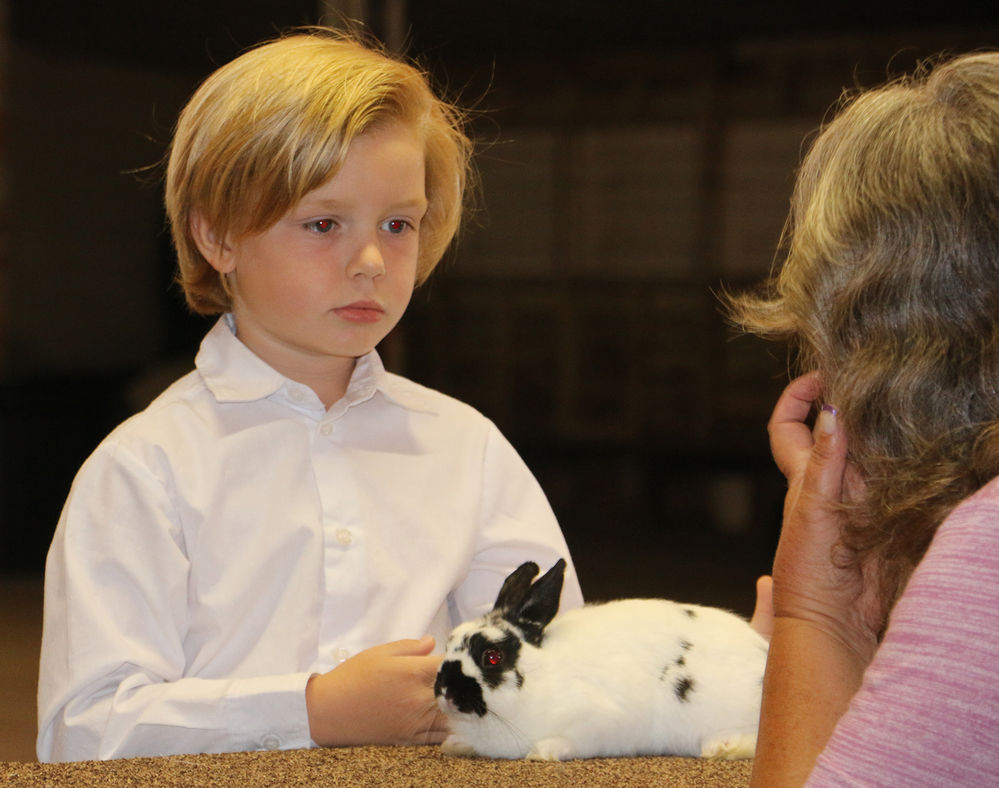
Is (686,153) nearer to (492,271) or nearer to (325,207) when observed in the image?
(492,271)

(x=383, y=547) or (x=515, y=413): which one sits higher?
(x=383, y=547)

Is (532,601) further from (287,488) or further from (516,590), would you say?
(287,488)

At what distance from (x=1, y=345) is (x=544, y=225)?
4.55ft

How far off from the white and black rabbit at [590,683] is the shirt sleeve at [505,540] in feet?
0.88

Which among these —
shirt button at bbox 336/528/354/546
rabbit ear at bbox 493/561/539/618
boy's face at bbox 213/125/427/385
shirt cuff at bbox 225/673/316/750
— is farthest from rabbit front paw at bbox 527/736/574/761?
boy's face at bbox 213/125/427/385

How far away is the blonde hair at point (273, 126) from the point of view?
1073 millimetres

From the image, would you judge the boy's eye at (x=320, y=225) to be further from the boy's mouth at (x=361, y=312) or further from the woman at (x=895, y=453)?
the woman at (x=895, y=453)

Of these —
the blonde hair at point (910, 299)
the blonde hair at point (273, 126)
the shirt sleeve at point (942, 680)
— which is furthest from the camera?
the blonde hair at point (273, 126)

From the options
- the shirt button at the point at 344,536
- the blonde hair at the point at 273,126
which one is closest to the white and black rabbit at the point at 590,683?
the shirt button at the point at 344,536

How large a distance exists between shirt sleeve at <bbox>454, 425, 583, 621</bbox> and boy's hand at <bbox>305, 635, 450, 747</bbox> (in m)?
0.24

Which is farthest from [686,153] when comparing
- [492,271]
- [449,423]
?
[449,423]

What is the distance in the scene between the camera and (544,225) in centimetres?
269

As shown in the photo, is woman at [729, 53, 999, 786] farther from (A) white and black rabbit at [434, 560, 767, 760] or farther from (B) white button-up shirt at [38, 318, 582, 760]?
(B) white button-up shirt at [38, 318, 582, 760]

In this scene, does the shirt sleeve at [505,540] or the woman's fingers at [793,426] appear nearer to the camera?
the woman's fingers at [793,426]
